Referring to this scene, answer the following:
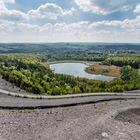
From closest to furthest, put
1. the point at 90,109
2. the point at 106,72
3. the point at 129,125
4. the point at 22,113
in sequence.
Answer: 1. the point at 129,125
2. the point at 22,113
3. the point at 90,109
4. the point at 106,72

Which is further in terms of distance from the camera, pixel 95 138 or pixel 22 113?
pixel 22 113

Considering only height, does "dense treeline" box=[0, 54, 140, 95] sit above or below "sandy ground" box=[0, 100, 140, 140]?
below

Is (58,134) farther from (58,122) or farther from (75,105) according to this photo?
(75,105)

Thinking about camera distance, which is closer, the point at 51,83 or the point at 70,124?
the point at 70,124

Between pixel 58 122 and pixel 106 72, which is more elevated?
pixel 58 122

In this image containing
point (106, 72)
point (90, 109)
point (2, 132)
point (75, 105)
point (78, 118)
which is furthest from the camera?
point (106, 72)

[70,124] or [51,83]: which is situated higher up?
[70,124]

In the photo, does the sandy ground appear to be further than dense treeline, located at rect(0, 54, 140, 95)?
No

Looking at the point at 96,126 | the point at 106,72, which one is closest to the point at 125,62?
the point at 106,72
